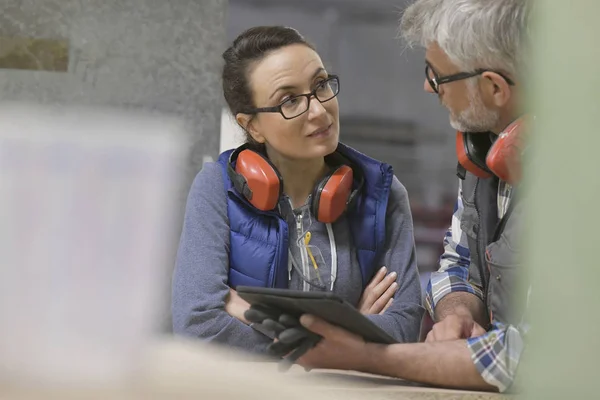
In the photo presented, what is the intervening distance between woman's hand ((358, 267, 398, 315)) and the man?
0.09 meters

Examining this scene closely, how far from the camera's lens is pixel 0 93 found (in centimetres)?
238

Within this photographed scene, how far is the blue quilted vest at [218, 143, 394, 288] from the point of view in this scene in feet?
6.09

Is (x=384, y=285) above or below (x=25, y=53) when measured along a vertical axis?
below

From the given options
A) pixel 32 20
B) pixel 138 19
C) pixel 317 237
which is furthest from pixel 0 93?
pixel 317 237

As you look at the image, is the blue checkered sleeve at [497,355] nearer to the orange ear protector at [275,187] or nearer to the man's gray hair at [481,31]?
the man's gray hair at [481,31]

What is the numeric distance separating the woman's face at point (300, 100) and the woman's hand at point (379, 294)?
0.33m

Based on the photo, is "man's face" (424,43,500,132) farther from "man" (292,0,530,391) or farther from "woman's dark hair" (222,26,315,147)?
"woman's dark hair" (222,26,315,147)

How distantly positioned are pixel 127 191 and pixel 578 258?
0.33 metres

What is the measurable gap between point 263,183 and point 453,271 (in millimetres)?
485

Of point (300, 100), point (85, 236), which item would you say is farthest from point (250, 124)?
point (85, 236)

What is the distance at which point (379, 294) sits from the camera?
1.87m

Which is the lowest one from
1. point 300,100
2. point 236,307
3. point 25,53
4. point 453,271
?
point 236,307

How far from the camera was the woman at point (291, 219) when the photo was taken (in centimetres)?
181

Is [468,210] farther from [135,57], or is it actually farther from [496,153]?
[135,57]
